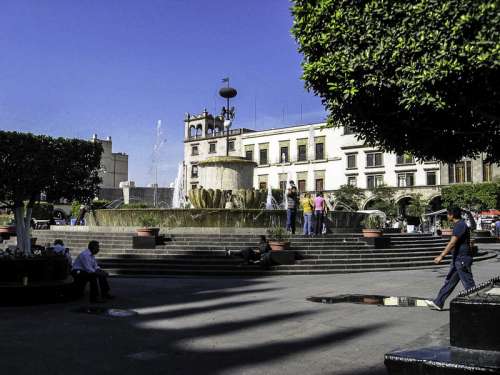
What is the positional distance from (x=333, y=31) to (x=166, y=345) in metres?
5.85

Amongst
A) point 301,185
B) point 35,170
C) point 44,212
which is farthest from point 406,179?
point 35,170


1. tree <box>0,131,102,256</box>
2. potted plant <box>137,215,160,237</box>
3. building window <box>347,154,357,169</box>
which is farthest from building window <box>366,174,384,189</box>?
tree <box>0,131,102,256</box>

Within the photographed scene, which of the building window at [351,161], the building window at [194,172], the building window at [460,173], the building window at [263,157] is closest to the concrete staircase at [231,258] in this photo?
the building window at [460,173]

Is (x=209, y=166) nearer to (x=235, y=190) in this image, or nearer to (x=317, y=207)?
(x=235, y=190)

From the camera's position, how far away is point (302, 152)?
59469mm

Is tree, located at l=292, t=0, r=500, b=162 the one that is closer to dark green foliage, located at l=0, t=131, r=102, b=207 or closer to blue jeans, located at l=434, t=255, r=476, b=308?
blue jeans, located at l=434, t=255, r=476, b=308

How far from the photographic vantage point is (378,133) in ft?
33.3

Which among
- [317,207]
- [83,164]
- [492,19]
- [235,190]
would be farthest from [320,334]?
[235,190]

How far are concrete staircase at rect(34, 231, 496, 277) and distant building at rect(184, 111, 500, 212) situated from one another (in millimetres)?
32820

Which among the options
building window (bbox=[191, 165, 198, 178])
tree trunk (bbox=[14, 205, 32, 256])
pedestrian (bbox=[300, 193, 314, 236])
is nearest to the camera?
tree trunk (bbox=[14, 205, 32, 256])

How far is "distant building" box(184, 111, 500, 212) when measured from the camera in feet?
163

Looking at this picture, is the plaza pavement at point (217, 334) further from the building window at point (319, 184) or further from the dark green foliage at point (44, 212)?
the building window at point (319, 184)

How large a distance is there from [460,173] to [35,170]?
1728 inches

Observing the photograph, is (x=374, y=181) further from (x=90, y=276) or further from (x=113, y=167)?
(x=90, y=276)
